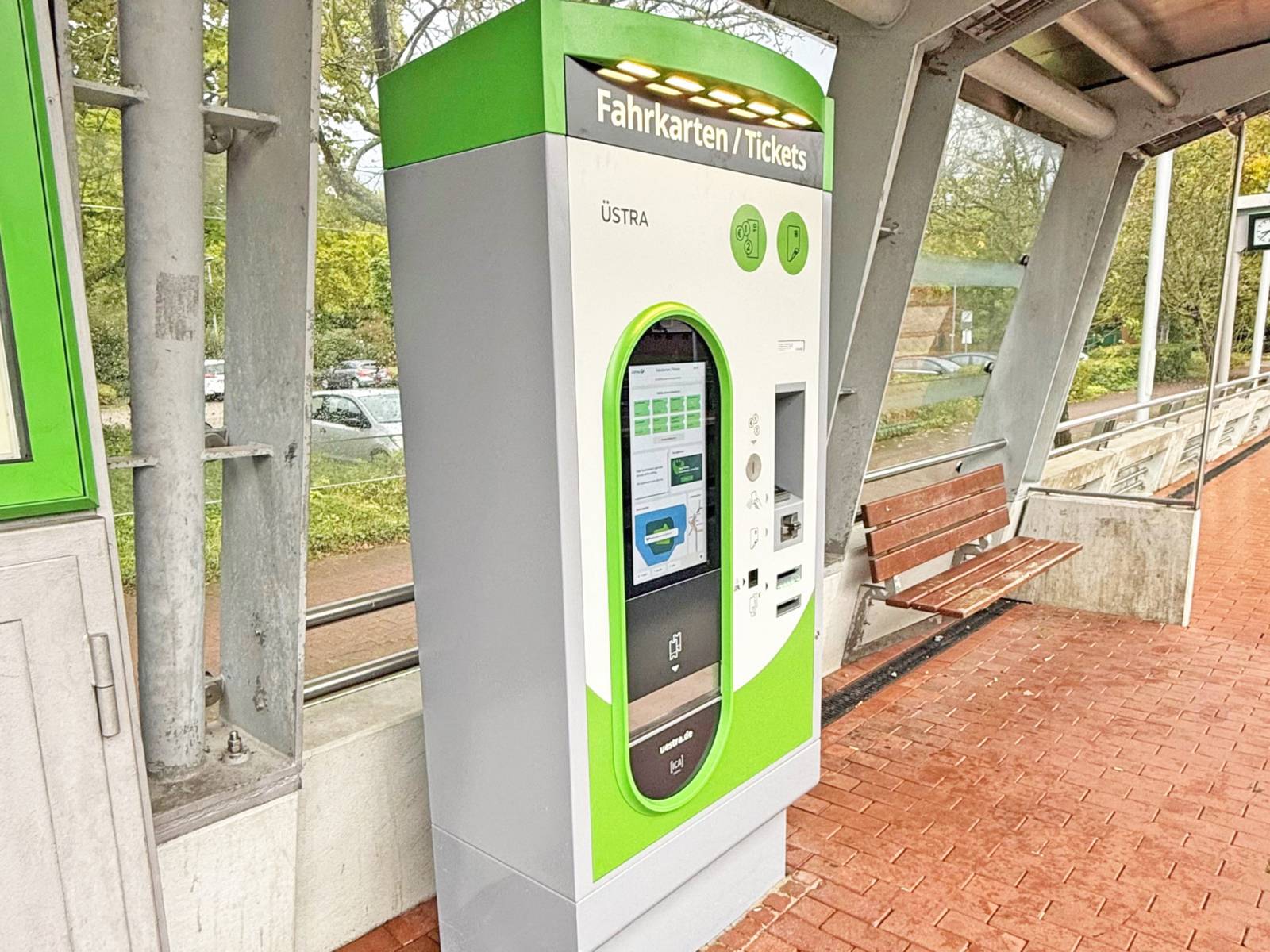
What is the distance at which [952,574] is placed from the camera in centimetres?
492

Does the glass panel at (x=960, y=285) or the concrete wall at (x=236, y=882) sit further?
the glass panel at (x=960, y=285)

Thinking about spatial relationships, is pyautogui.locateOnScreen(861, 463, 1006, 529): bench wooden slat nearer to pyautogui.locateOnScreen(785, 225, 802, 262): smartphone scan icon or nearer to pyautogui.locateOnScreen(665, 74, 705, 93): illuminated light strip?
pyautogui.locateOnScreen(785, 225, 802, 262): smartphone scan icon

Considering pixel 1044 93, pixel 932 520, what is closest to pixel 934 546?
pixel 932 520

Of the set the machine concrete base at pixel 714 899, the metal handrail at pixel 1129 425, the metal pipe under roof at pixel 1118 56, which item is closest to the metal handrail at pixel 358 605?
the machine concrete base at pixel 714 899

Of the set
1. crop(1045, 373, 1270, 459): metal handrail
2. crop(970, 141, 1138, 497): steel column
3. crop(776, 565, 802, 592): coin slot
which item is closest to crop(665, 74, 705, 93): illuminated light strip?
crop(776, 565, 802, 592): coin slot

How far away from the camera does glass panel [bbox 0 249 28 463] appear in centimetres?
138

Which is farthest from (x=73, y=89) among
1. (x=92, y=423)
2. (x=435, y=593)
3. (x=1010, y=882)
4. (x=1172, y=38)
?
(x=1172, y=38)

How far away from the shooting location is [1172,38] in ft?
15.0

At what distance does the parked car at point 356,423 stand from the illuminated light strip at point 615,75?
112cm

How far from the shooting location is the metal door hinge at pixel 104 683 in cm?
154

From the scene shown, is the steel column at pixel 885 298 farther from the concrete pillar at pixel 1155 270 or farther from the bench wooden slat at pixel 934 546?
the concrete pillar at pixel 1155 270

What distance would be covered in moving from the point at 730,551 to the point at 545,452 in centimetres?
69

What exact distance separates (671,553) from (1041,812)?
202 centimetres

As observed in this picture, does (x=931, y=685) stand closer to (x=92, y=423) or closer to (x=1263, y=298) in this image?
(x=92, y=423)
